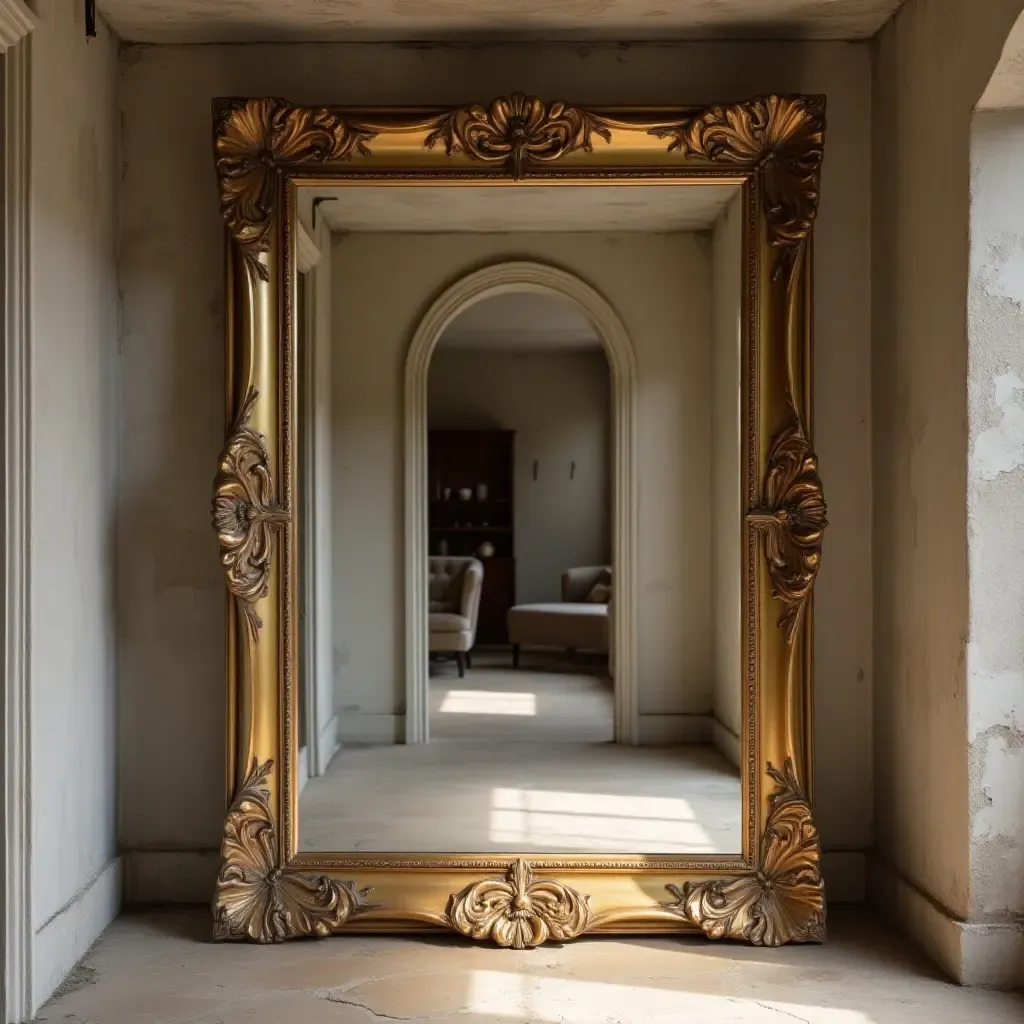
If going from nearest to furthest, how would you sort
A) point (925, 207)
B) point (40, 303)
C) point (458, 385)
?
point (40, 303) → point (925, 207) → point (458, 385)

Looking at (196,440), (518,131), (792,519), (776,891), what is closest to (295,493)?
(196,440)

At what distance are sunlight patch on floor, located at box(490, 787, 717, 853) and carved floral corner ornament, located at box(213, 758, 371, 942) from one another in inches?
16.9

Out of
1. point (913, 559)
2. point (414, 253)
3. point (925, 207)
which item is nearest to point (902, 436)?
point (913, 559)

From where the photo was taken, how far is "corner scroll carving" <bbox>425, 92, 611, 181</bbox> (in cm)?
344

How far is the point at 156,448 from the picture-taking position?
12.2 ft

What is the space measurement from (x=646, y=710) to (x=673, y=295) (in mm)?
1133

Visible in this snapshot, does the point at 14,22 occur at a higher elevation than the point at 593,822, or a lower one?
higher

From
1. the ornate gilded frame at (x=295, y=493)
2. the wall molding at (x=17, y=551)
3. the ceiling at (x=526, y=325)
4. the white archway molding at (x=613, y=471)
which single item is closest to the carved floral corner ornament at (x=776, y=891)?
the ornate gilded frame at (x=295, y=493)

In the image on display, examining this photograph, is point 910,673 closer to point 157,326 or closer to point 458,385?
point 458,385

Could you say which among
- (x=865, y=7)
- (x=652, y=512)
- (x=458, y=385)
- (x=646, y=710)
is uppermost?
(x=865, y=7)

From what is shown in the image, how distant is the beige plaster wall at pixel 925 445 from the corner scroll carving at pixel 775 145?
0.26m

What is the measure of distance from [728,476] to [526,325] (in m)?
0.73

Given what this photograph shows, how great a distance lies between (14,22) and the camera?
2826 mm

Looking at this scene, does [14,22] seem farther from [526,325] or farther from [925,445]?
[925,445]
